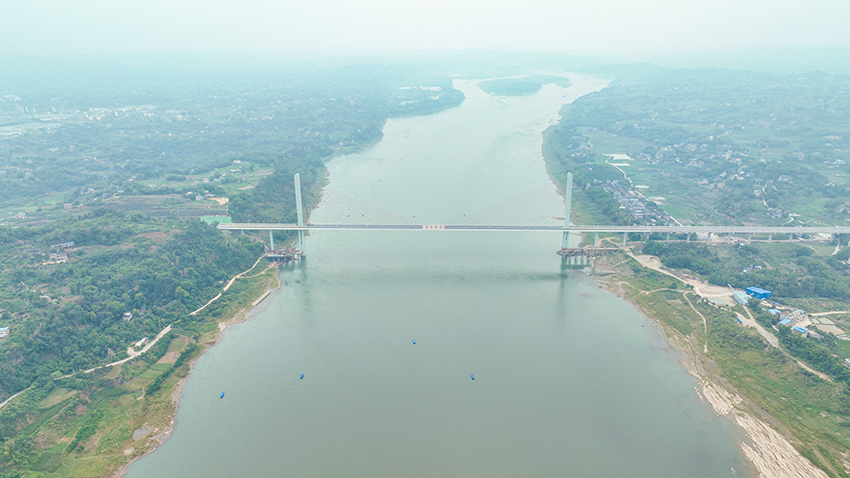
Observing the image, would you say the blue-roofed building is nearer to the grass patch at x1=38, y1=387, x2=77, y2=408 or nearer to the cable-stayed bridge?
the cable-stayed bridge

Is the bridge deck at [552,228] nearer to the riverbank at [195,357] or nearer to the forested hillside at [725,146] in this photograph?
the riverbank at [195,357]

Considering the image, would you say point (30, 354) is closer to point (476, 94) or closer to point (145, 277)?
point (145, 277)

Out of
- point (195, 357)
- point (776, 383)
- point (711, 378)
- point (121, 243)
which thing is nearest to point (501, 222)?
point (711, 378)

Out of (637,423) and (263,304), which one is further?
(263,304)

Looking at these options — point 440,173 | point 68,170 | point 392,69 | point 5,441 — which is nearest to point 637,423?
point 5,441

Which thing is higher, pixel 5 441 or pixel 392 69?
Result: pixel 392 69

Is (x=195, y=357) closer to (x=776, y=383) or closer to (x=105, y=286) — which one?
(x=105, y=286)

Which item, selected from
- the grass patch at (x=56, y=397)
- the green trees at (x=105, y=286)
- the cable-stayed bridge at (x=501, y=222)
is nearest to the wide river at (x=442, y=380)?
the cable-stayed bridge at (x=501, y=222)
